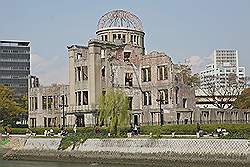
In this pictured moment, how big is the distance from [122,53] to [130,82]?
3.97 meters

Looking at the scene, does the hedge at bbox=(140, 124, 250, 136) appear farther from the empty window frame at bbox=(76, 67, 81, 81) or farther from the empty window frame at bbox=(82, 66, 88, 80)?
the empty window frame at bbox=(76, 67, 81, 81)

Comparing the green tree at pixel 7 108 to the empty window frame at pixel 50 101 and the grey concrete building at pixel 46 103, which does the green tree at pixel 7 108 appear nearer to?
the grey concrete building at pixel 46 103

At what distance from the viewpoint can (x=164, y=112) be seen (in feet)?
194

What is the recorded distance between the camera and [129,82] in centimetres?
6316

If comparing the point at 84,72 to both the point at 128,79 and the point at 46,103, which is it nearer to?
the point at 128,79

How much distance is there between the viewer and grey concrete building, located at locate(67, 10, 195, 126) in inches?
2323

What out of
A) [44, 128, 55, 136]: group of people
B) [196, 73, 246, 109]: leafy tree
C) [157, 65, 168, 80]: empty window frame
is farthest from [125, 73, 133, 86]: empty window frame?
[196, 73, 246, 109]: leafy tree

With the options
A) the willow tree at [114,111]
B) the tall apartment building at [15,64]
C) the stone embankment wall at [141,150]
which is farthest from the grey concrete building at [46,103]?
the tall apartment building at [15,64]

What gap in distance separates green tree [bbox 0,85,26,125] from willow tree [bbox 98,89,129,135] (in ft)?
121

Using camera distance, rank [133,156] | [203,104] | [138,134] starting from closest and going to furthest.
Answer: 1. [133,156]
2. [138,134]
3. [203,104]

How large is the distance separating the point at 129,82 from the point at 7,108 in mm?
26706

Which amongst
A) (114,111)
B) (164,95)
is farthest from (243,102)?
(114,111)

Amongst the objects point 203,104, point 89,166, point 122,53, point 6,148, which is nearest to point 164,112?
point 122,53

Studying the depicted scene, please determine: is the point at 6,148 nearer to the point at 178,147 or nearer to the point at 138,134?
the point at 138,134
